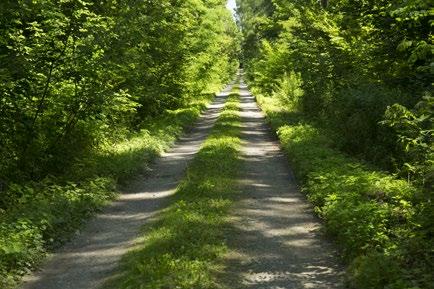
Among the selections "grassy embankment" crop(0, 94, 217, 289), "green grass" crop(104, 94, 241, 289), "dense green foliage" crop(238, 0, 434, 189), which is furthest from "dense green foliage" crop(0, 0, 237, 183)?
"dense green foliage" crop(238, 0, 434, 189)

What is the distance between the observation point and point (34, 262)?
7.61m

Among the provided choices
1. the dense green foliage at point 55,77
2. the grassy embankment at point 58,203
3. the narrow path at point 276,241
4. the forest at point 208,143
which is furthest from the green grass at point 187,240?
the dense green foliage at point 55,77

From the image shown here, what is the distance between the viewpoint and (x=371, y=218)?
7.67 meters

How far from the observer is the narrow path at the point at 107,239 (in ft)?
23.4

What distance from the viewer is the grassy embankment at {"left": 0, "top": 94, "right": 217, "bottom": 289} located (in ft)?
24.4

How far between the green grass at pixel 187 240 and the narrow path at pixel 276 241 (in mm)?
313

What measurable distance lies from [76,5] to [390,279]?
9155mm

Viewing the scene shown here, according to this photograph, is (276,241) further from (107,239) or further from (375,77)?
(375,77)

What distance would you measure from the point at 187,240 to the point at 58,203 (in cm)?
325

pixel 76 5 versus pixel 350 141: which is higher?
pixel 76 5

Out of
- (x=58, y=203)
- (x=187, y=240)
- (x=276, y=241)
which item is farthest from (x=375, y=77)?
(x=58, y=203)

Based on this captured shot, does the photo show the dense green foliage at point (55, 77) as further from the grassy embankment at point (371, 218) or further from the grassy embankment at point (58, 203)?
the grassy embankment at point (371, 218)

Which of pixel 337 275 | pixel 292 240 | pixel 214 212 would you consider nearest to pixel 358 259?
pixel 337 275

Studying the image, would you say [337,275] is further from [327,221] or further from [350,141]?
[350,141]
